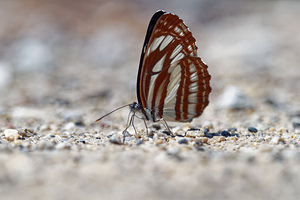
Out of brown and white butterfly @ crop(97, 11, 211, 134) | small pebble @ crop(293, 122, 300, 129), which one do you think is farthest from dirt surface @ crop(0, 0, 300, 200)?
brown and white butterfly @ crop(97, 11, 211, 134)

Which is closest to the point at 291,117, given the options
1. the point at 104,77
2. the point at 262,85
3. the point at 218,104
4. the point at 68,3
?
the point at 218,104

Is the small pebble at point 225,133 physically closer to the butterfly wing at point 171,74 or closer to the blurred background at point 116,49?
the butterfly wing at point 171,74

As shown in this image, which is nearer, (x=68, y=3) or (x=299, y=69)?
(x=299, y=69)

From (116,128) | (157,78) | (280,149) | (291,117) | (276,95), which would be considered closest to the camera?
(280,149)

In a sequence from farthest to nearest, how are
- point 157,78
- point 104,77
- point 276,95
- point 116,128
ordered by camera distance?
point 104,77 → point 276,95 → point 116,128 → point 157,78

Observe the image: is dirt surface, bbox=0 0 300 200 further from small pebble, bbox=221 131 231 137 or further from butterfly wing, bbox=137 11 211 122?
butterfly wing, bbox=137 11 211 122

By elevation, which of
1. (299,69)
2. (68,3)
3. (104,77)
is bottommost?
(104,77)

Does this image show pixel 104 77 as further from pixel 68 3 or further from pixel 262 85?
pixel 68 3
